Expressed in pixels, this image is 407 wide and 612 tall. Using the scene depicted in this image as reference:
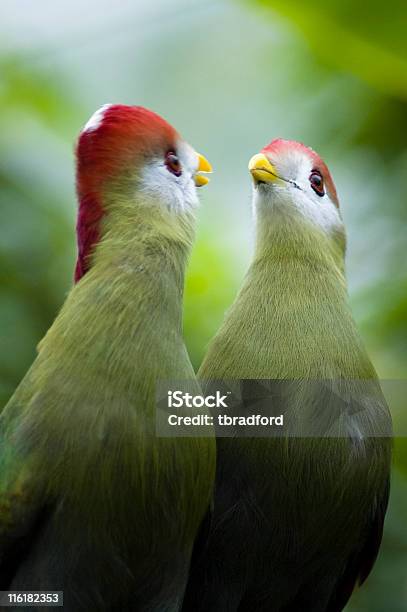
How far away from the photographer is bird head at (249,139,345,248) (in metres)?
1.71

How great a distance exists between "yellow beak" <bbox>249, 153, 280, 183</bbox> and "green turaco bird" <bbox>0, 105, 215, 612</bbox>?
213 mm

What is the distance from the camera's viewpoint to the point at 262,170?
5.53 feet

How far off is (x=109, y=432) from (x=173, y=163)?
0.44m

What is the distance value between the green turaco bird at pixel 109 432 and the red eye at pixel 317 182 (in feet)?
1.10

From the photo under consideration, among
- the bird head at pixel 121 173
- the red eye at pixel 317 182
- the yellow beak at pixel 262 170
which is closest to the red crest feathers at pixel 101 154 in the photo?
the bird head at pixel 121 173

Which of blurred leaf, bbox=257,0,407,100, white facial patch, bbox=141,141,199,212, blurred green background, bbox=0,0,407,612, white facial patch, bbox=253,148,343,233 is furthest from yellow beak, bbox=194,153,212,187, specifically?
blurred leaf, bbox=257,0,407,100

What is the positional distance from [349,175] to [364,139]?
0.30ft

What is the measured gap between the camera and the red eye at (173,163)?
62.2 inches

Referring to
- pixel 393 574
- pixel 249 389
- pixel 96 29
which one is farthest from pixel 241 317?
pixel 96 29

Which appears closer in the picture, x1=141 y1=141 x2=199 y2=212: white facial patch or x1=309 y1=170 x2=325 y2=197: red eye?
x1=141 y1=141 x2=199 y2=212: white facial patch

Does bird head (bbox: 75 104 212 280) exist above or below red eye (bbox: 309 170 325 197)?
below

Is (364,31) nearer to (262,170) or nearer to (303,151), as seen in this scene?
(303,151)

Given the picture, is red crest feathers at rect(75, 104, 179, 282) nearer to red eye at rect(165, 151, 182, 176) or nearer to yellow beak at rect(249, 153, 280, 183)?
red eye at rect(165, 151, 182, 176)

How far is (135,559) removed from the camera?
4.68 feet
